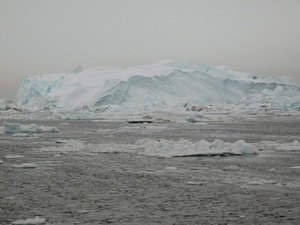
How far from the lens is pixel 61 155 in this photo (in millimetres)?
13141

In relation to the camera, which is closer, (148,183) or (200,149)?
(148,183)

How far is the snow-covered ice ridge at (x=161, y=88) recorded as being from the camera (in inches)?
2325

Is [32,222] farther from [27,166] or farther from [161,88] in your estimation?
[161,88]

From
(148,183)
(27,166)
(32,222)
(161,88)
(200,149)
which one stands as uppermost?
(32,222)

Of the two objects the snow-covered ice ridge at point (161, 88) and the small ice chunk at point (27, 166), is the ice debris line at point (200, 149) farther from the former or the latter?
A: the snow-covered ice ridge at point (161, 88)

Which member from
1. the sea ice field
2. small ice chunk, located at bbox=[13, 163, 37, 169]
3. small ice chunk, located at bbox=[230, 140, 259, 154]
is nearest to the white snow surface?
the sea ice field

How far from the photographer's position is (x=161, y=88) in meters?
61.4

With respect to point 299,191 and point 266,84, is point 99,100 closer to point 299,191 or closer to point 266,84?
point 266,84

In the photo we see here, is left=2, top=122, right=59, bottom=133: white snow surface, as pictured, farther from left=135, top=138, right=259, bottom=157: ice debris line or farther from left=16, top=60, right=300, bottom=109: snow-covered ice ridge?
left=16, top=60, right=300, bottom=109: snow-covered ice ridge

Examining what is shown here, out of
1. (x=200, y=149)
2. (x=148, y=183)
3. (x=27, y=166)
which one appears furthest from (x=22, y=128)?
(x=148, y=183)

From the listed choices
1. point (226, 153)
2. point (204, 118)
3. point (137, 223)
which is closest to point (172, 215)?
point (137, 223)

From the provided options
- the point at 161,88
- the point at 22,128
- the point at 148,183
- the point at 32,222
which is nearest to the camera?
the point at 32,222

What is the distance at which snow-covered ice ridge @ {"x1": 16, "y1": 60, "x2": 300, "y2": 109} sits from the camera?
5906cm

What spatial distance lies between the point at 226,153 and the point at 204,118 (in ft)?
75.9
